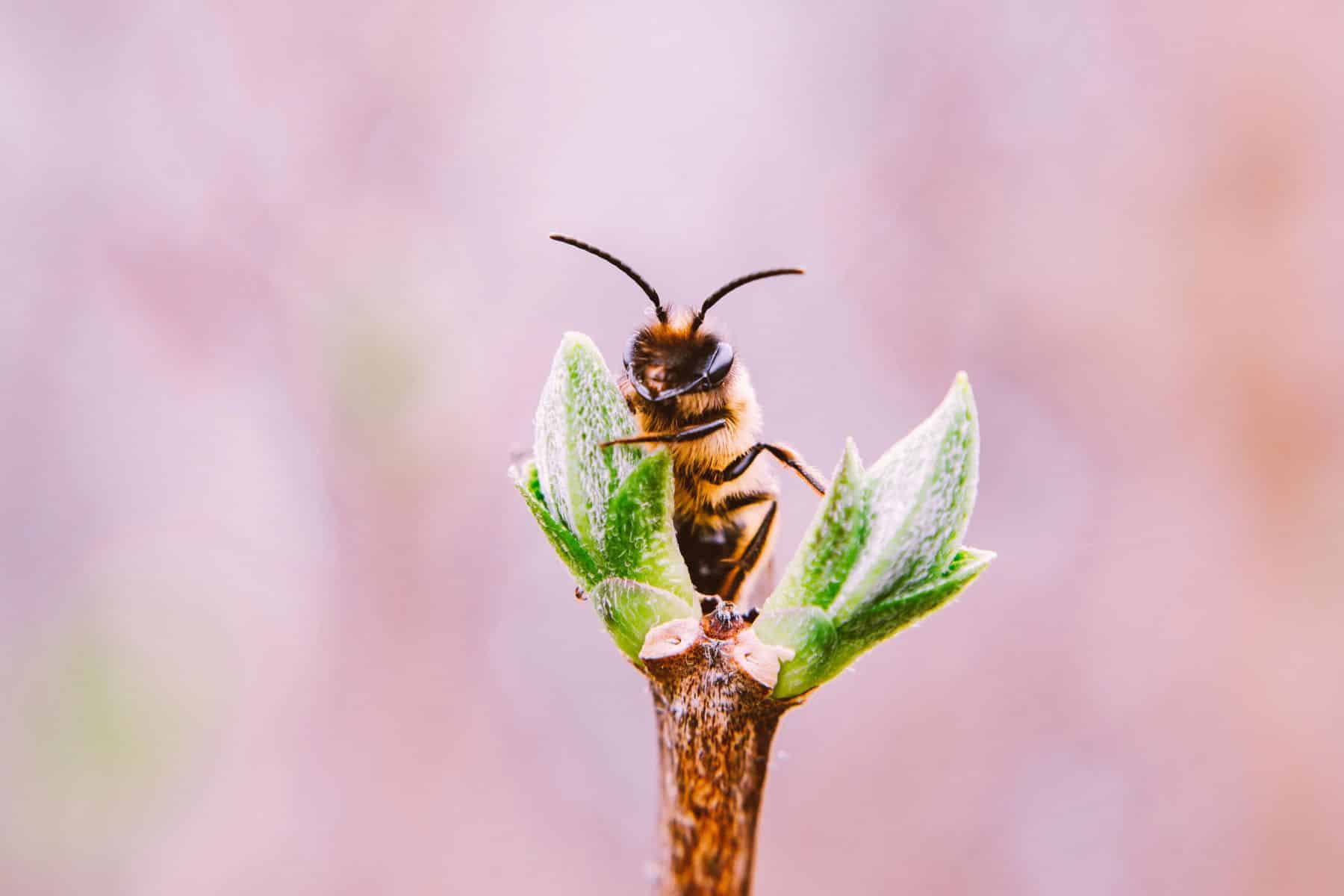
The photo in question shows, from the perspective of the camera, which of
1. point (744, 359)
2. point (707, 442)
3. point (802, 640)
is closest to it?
point (802, 640)

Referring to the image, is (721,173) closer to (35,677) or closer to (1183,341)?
(1183,341)

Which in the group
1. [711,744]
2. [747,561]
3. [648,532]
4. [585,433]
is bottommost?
[711,744]

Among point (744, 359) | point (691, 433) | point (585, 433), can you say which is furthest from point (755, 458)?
point (744, 359)

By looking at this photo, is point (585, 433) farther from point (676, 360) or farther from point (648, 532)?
point (676, 360)

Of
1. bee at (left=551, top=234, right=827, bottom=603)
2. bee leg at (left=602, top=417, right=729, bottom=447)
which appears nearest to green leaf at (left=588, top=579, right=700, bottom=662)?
bee leg at (left=602, top=417, right=729, bottom=447)

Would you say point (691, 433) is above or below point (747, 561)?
above

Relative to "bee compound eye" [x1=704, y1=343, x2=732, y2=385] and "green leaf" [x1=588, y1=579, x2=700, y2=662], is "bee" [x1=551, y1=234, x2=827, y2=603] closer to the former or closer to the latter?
"bee compound eye" [x1=704, y1=343, x2=732, y2=385]
